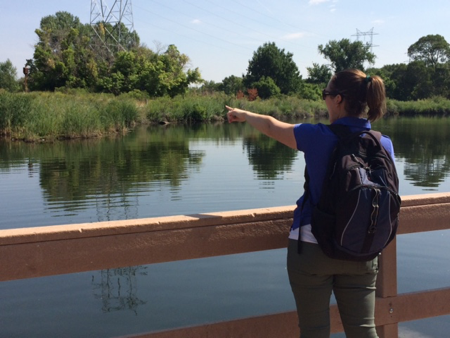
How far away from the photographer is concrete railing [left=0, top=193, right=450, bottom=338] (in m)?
1.88

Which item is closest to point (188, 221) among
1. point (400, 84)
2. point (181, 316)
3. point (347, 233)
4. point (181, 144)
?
point (347, 233)

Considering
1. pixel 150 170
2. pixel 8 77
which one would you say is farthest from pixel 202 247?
pixel 8 77

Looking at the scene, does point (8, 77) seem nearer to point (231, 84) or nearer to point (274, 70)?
point (231, 84)

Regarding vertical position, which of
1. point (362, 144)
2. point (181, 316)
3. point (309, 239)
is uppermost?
point (362, 144)

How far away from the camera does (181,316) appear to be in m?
5.07

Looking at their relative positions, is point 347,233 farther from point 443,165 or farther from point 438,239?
point 443,165

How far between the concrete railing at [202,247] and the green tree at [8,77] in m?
62.7

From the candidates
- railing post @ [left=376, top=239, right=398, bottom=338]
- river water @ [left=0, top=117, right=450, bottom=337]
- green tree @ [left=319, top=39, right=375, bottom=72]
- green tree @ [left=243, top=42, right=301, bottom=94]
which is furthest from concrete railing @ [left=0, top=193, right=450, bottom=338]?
green tree @ [left=319, top=39, right=375, bottom=72]

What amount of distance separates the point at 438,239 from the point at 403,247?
70 cm

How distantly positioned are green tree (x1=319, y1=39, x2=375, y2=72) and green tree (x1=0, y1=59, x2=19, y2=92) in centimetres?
4462

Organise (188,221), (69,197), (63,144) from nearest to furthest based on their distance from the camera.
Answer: (188,221) → (69,197) → (63,144)

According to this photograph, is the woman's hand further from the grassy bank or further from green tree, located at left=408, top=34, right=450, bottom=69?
green tree, located at left=408, top=34, right=450, bottom=69

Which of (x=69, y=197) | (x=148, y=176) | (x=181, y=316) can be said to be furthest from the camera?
(x=148, y=176)

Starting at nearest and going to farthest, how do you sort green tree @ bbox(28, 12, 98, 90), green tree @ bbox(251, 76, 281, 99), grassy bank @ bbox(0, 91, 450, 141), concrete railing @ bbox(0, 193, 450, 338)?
concrete railing @ bbox(0, 193, 450, 338) → grassy bank @ bbox(0, 91, 450, 141) → green tree @ bbox(28, 12, 98, 90) → green tree @ bbox(251, 76, 281, 99)
